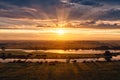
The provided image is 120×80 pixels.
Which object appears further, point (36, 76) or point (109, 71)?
point (109, 71)

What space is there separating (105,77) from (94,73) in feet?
12.8

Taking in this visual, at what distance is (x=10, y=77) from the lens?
4603cm

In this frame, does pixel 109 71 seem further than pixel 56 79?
Yes

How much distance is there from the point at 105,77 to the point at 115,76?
2132 millimetres

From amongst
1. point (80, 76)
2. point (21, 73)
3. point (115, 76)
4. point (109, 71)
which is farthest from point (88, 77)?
point (21, 73)

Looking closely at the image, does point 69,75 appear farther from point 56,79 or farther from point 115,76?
point 115,76

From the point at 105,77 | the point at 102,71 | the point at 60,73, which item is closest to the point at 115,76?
the point at 105,77

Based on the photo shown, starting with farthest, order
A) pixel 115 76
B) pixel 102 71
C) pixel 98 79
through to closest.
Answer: pixel 102 71 → pixel 115 76 → pixel 98 79

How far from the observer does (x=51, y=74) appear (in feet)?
162

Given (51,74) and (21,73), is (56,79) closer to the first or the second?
(51,74)

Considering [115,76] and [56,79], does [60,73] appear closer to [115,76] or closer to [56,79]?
[56,79]

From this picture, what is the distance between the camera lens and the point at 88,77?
4619 centimetres

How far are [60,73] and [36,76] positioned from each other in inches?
210

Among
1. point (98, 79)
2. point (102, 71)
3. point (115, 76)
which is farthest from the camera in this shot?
point (102, 71)
